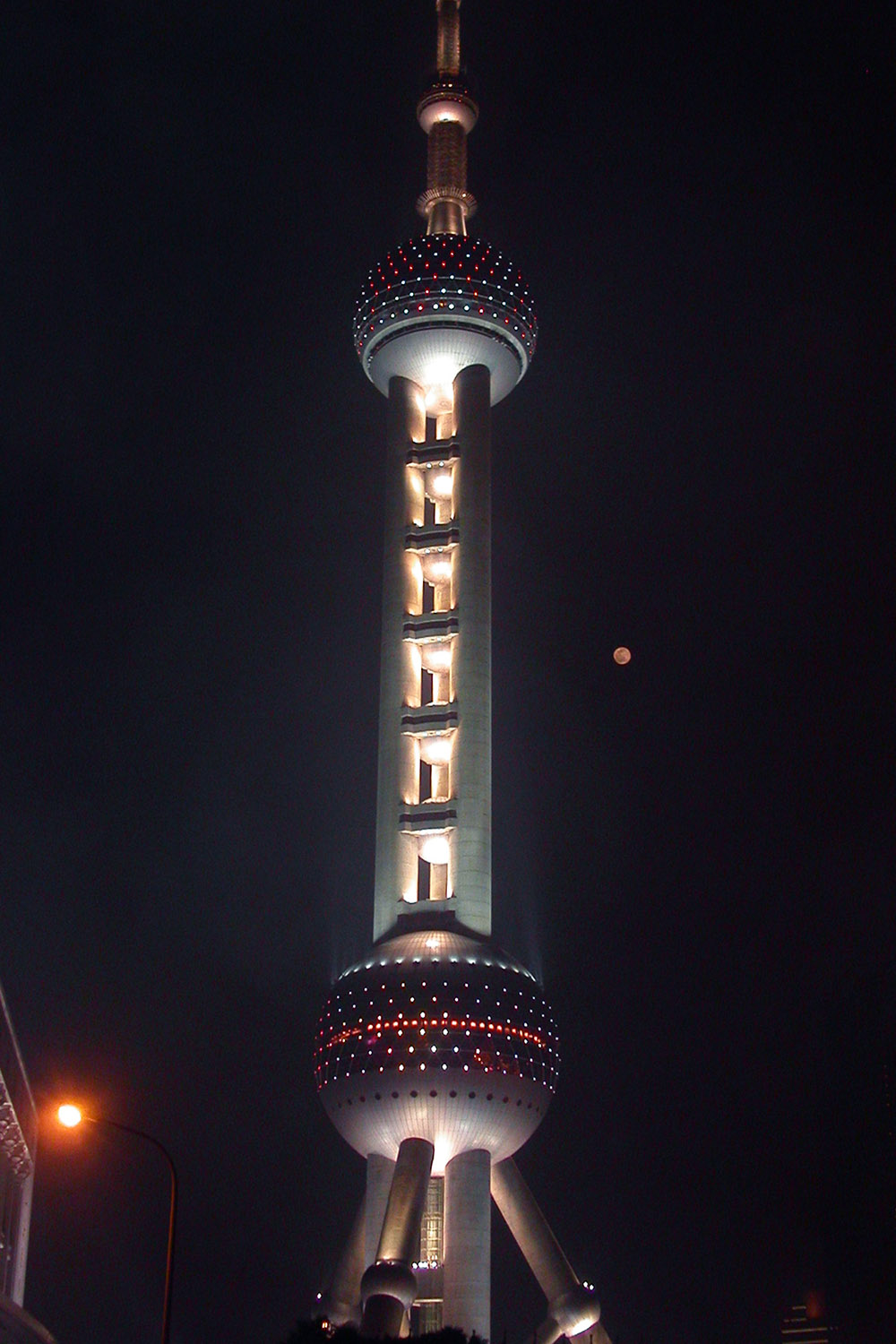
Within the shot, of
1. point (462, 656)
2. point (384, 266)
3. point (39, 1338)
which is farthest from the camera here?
point (384, 266)

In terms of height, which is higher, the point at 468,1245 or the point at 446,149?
the point at 446,149

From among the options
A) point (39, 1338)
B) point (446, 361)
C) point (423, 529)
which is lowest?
point (39, 1338)

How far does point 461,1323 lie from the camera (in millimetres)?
92062

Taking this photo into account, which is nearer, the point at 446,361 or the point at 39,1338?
the point at 39,1338

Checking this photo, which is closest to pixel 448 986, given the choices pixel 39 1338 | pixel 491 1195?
pixel 491 1195

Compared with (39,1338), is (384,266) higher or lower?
higher

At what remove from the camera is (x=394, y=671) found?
107 metres

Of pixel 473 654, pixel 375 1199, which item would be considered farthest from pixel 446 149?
pixel 375 1199

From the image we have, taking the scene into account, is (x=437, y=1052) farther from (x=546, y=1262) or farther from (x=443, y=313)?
(x=443, y=313)

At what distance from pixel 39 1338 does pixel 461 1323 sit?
34.5 meters

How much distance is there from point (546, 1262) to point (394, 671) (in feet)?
113

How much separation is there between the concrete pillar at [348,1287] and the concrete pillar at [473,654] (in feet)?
60.6

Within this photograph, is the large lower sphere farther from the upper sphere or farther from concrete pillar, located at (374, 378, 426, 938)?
the upper sphere

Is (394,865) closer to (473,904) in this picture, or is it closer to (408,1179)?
(473,904)
